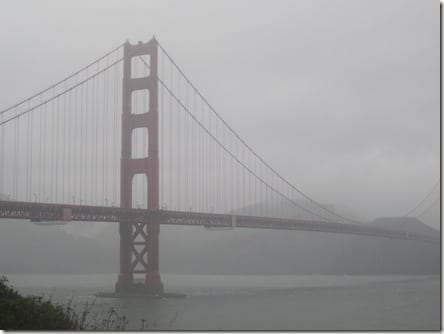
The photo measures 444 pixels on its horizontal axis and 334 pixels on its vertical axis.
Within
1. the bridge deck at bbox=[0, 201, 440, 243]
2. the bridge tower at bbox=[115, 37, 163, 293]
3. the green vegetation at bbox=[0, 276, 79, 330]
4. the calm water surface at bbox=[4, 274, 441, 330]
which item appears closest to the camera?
A: the green vegetation at bbox=[0, 276, 79, 330]

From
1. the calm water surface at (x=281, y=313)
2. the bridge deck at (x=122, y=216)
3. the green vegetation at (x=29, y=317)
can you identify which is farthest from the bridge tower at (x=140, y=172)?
the green vegetation at (x=29, y=317)

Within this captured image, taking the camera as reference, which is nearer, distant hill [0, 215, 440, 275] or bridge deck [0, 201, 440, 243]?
bridge deck [0, 201, 440, 243]

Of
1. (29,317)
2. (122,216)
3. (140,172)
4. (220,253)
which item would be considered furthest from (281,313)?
(220,253)

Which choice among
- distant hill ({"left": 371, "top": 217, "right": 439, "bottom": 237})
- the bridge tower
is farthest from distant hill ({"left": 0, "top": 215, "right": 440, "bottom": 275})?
the bridge tower

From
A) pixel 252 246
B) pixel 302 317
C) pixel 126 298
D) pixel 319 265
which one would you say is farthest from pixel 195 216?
pixel 252 246

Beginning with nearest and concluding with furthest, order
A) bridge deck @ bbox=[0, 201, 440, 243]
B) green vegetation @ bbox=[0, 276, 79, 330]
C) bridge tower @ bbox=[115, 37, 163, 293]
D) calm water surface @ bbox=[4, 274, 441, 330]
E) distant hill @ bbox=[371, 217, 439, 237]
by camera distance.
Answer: green vegetation @ bbox=[0, 276, 79, 330]
calm water surface @ bbox=[4, 274, 441, 330]
bridge deck @ bbox=[0, 201, 440, 243]
bridge tower @ bbox=[115, 37, 163, 293]
distant hill @ bbox=[371, 217, 439, 237]

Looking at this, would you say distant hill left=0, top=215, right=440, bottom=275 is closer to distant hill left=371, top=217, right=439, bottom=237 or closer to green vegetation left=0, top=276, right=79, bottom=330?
distant hill left=371, top=217, right=439, bottom=237

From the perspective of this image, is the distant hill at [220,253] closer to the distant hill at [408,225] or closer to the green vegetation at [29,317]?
the distant hill at [408,225]

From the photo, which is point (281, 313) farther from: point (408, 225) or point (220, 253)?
point (220, 253)
